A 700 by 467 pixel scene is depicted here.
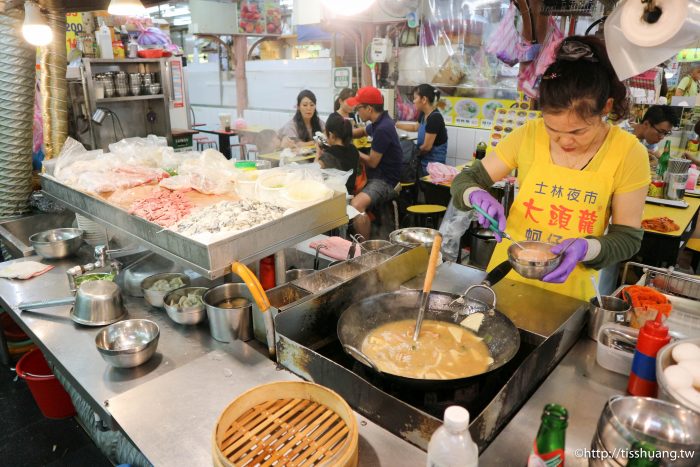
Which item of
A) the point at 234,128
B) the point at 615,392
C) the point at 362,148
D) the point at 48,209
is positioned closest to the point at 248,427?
the point at 615,392

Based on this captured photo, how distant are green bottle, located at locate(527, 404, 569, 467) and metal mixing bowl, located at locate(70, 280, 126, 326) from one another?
73.1 inches

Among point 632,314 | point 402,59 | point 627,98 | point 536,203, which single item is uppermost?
point 402,59

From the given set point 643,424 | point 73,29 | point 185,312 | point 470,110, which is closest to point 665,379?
point 643,424

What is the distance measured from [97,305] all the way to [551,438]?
1.93 metres

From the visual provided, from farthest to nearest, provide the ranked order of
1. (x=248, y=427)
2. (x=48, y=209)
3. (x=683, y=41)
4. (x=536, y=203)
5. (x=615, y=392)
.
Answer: (x=48, y=209) < (x=536, y=203) < (x=683, y=41) < (x=615, y=392) < (x=248, y=427)

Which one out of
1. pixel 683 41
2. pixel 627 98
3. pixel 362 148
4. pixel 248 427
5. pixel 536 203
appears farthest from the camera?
pixel 362 148

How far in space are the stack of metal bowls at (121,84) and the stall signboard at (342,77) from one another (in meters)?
3.49

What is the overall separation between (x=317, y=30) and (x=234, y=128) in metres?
2.59

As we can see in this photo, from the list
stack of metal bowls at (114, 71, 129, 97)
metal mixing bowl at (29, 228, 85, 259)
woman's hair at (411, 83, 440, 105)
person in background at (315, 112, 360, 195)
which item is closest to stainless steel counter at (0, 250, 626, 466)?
metal mixing bowl at (29, 228, 85, 259)

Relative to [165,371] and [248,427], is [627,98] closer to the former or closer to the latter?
[248,427]

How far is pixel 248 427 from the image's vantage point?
1.32 meters

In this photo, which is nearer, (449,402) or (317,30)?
(449,402)

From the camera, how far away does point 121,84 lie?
18.8ft

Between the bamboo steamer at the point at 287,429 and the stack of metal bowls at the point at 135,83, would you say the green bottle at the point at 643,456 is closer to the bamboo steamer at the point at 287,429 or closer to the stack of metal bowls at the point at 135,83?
the bamboo steamer at the point at 287,429
